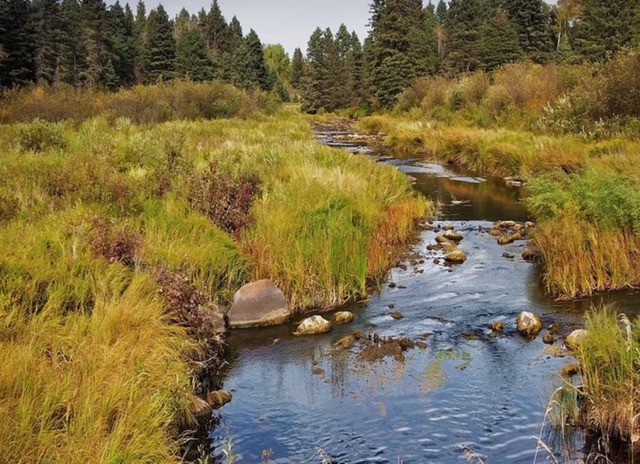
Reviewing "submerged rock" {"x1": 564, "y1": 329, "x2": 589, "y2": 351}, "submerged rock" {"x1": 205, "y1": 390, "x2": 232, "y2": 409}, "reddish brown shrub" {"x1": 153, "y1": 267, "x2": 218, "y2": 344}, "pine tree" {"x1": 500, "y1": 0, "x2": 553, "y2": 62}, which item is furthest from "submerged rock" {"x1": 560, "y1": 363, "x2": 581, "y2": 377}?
"pine tree" {"x1": 500, "y1": 0, "x2": 553, "y2": 62}

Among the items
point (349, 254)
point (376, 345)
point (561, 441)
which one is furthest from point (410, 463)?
point (349, 254)

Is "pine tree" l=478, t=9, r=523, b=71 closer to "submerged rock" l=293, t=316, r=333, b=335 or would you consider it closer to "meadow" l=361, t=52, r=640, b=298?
"meadow" l=361, t=52, r=640, b=298

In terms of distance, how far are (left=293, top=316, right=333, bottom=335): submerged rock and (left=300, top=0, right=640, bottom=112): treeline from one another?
1569 inches

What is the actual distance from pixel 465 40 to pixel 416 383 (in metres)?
64.1

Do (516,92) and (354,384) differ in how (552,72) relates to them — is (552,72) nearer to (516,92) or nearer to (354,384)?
(516,92)

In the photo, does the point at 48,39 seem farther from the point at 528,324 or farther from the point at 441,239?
the point at 528,324

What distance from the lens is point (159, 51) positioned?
66688mm

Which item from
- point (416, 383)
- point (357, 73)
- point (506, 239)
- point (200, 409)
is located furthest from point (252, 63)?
point (200, 409)

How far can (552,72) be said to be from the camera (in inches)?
1059

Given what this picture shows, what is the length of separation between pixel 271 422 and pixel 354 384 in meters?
1.09

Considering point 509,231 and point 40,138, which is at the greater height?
point 40,138

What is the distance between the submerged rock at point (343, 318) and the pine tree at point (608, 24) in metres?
46.3

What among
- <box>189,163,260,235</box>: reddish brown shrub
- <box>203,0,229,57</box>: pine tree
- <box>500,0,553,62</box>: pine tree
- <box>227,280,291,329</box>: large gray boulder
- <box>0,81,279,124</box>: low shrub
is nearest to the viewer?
<box>227,280,291,329</box>: large gray boulder

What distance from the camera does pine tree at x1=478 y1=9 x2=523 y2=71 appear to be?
188ft
